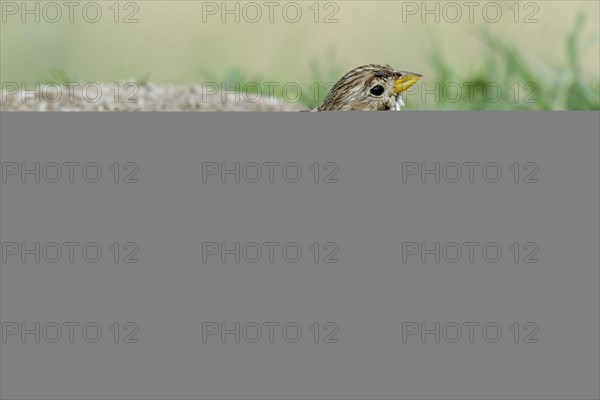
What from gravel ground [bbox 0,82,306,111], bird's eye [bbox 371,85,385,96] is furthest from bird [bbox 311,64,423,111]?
gravel ground [bbox 0,82,306,111]

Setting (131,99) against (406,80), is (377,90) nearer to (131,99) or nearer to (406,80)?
(406,80)

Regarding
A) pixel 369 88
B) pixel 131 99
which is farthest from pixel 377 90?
pixel 131 99

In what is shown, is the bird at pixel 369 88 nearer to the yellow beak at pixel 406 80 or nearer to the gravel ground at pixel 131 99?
the yellow beak at pixel 406 80

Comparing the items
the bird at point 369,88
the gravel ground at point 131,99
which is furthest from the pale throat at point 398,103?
the gravel ground at point 131,99

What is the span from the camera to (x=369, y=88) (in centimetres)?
584

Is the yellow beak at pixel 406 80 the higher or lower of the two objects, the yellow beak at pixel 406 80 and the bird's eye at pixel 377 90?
the higher

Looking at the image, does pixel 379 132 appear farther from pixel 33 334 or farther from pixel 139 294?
pixel 33 334

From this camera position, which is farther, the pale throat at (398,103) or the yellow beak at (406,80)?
the pale throat at (398,103)

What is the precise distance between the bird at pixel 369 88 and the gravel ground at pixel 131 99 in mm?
554

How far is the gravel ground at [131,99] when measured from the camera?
6032 millimetres

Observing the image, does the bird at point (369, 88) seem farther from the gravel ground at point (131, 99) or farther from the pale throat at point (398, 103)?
the gravel ground at point (131, 99)

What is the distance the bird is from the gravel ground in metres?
0.55

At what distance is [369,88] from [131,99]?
1066 mm

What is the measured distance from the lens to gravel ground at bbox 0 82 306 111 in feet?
19.8
